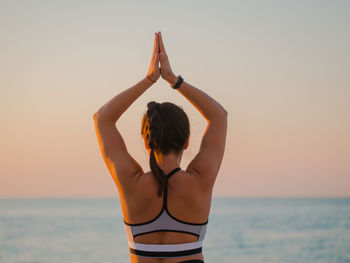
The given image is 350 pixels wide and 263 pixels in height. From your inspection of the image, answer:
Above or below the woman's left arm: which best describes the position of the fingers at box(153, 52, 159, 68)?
above

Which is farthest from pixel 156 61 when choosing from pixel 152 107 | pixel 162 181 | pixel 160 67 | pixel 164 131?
pixel 162 181

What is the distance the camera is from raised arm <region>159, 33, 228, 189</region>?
6.77 ft

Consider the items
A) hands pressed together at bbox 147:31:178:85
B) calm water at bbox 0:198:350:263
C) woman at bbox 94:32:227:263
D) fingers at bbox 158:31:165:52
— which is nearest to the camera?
woman at bbox 94:32:227:263

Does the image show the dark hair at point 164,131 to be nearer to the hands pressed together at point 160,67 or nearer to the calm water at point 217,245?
the hands pressed together at point 160,67

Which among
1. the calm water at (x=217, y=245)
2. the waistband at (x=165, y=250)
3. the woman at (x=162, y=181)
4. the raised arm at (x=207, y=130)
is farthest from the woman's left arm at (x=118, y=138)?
the calm water at (x=217, y=245)

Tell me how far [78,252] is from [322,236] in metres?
10.9

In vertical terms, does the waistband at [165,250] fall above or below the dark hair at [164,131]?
below

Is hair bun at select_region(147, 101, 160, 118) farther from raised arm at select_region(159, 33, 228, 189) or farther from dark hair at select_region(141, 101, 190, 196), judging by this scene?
raised arm at select_region(159, 33, 228, 189)

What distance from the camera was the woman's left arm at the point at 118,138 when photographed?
2.03 metres

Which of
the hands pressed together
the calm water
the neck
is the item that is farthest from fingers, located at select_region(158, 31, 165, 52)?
the calm water

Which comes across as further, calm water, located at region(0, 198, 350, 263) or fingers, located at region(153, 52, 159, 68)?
calm water, located at region(0, 198, 350, 263)

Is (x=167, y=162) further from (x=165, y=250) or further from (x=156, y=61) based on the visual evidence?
(x=156, y=61)

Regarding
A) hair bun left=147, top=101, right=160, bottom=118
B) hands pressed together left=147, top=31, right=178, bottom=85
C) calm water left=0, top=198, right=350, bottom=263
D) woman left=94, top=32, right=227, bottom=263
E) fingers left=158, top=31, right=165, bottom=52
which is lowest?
calm water left=0, top=198, right=350, bottom=263

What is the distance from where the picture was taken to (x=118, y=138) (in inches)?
81.7
